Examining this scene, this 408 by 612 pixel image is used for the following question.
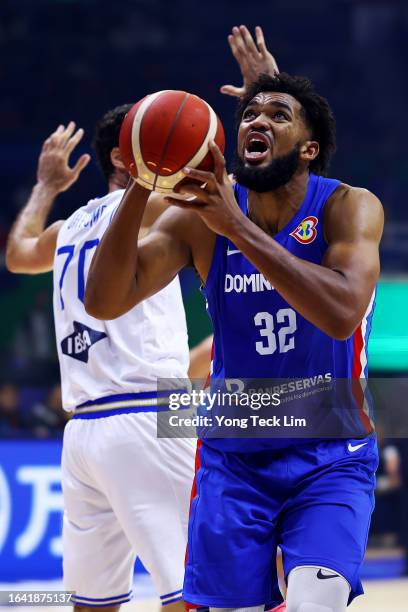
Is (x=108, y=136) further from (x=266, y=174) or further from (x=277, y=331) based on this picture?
(x=277, y=331)

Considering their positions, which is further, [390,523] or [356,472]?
[390,523]

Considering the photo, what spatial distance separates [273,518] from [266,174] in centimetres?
109

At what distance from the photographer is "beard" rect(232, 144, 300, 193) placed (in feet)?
10.4

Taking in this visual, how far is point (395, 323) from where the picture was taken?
981cm

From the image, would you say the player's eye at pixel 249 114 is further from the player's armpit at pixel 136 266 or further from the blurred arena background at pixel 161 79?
the blurred arena background at pixel 161 79

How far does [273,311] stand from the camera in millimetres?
3182

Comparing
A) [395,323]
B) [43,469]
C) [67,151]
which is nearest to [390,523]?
[395,323]

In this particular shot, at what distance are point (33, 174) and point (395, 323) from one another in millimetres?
6366

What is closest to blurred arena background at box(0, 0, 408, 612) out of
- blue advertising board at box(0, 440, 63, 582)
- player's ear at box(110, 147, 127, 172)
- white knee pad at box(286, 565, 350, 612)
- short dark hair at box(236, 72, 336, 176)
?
blue advertising board at box(0, 440, 63, 582)

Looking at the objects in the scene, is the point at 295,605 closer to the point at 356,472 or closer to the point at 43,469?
the point at 356,472

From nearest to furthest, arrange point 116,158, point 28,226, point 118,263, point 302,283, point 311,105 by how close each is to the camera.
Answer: point 302,283 < point 118,263 < point 311,105 < point 116,158 < point 28,226

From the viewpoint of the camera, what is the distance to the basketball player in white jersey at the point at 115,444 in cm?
400

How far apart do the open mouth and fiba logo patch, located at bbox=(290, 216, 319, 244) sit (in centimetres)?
25

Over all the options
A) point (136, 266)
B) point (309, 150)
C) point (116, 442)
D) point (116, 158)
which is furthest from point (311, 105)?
point (116, 442)
